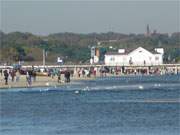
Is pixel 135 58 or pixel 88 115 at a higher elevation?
pixel 135 58

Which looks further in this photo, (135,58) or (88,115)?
(135,58)

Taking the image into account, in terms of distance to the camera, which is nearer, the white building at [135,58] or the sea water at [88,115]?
the sea water at [88,115]

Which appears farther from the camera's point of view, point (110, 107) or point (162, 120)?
point (110, 107)

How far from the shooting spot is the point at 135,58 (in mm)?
159125

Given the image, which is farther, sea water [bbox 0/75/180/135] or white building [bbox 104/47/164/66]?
white building [bbox 104/47/164/66]

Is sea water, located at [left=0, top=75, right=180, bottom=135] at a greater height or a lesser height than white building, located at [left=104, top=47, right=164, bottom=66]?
lesser

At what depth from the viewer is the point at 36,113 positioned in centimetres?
3681

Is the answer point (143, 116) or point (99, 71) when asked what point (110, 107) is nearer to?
point (143, 116)

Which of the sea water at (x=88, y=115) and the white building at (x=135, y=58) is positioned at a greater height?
the white building at (x=135, y=58)

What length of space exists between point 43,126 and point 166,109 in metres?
9.62

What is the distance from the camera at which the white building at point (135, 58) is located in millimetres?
157000

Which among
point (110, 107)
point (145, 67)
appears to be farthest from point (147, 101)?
point (145, 67)

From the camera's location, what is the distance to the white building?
515ft

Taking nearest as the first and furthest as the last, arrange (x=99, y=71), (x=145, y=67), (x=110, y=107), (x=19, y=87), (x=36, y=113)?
(x=36, y=113), (x=110, y=107), (x=19, y=87), (x=99, y=71), (x=145, y=67)
